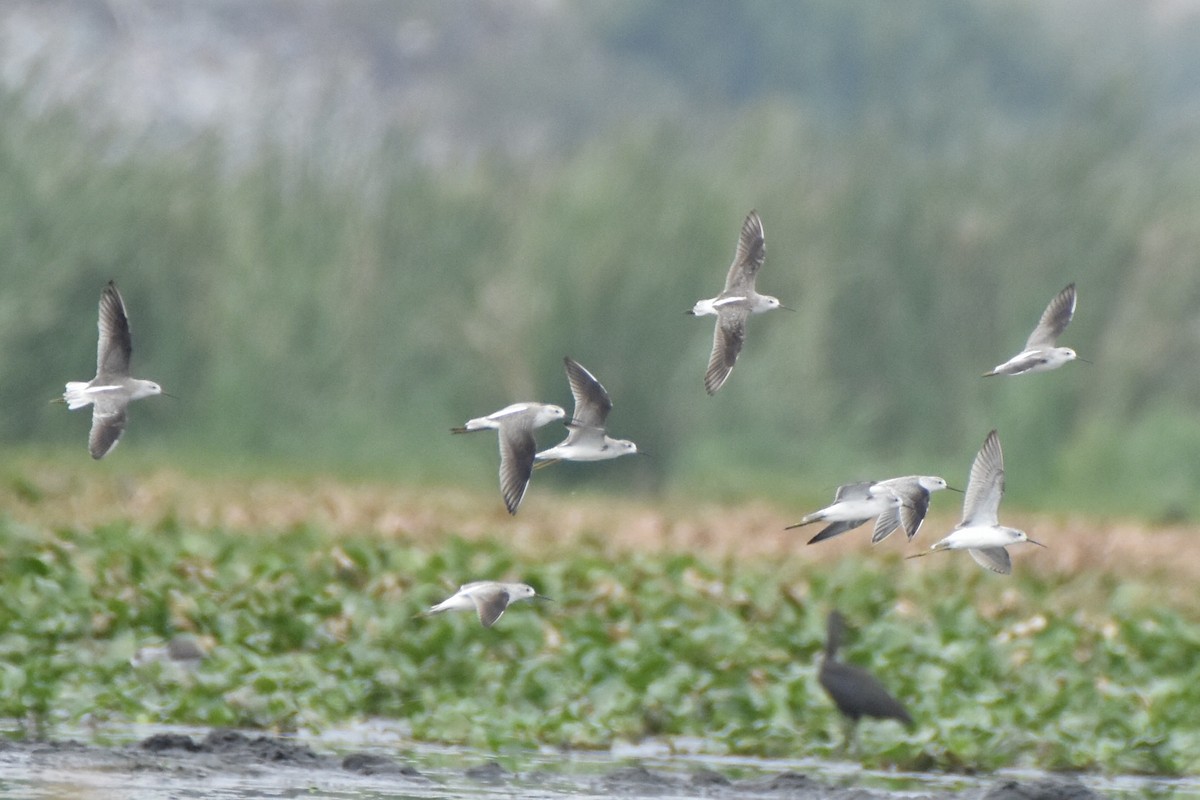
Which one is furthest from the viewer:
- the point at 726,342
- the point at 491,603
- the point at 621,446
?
the point at 491,603

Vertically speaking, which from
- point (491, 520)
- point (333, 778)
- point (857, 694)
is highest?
point (491, 520)

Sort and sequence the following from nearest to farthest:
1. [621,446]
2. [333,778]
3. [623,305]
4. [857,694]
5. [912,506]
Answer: [912,506]
[621,446]
[333,778]
[857,694]
[623,305]

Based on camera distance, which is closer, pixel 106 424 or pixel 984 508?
pixel 984 508

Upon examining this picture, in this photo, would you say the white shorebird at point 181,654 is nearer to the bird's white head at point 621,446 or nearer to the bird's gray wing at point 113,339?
the bird's gray wing at point 113,339

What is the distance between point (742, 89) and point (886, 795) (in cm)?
5659

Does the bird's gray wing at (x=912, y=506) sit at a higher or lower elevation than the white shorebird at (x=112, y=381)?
lower

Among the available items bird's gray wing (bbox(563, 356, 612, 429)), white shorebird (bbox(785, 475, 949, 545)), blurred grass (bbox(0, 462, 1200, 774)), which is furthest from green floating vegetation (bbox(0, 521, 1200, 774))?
white shorebird (bbox(785, 475, 949, 545))

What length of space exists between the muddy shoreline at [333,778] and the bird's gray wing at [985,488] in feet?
5.24

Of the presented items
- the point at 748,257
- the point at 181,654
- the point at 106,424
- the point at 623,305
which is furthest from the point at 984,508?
the point at 623,305

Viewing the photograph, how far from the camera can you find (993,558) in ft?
25.1

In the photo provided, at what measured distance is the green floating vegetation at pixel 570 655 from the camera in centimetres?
1009

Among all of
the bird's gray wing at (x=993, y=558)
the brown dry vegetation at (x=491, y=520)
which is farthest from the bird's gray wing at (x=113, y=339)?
the brown dry vegetation at (x=491, y=520)

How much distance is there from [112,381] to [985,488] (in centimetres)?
287

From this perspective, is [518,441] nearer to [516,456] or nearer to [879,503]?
[516,456]
